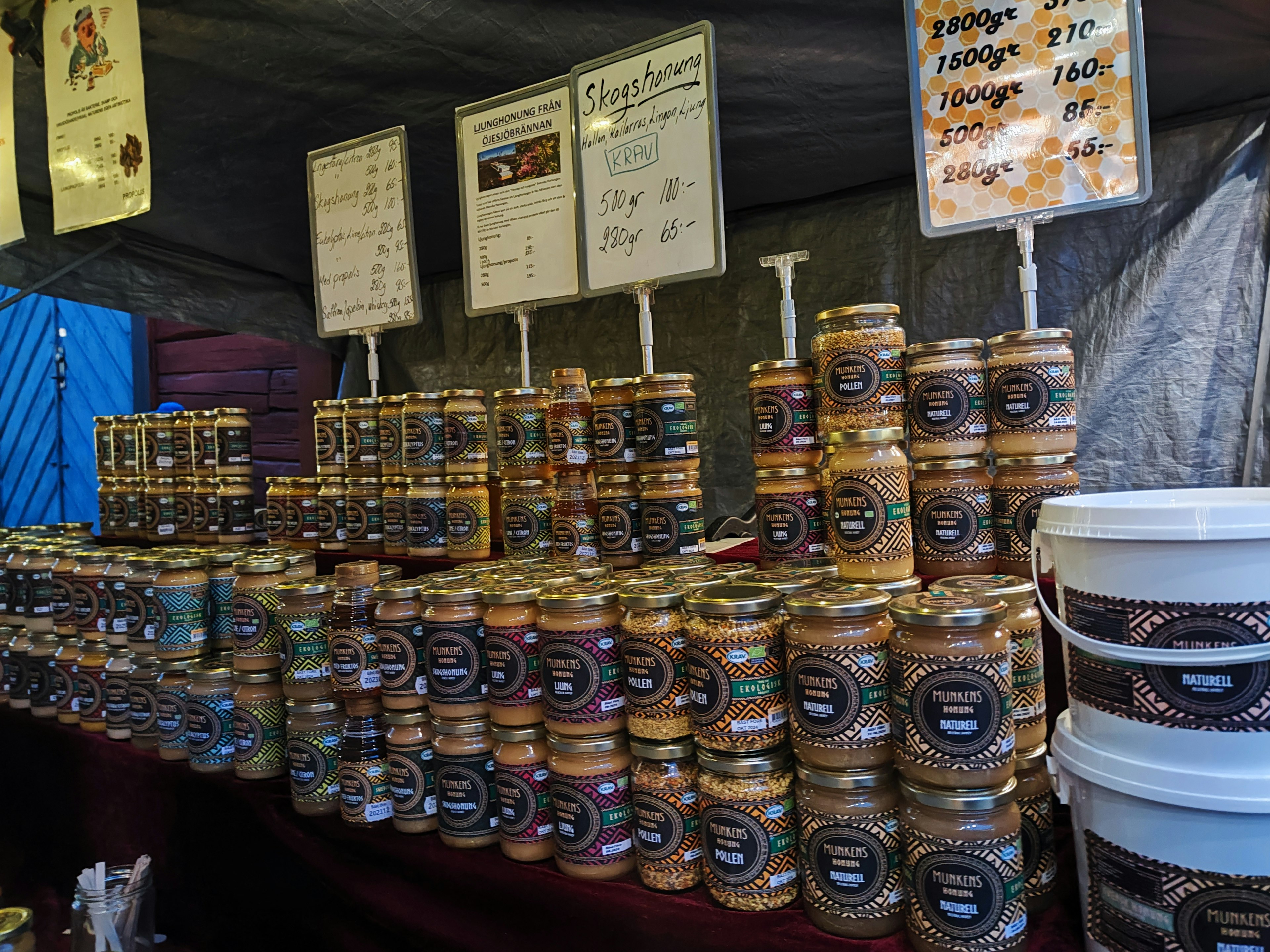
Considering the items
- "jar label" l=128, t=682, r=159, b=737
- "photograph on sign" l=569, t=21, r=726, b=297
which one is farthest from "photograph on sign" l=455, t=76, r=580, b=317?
"jar label" l=128, t=682, r=159, b=737

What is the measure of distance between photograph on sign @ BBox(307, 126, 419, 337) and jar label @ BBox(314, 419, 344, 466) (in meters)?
0.32

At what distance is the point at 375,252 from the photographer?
2336mm

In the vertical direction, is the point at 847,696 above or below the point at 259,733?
above

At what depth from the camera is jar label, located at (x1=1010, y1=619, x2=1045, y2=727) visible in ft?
3.56

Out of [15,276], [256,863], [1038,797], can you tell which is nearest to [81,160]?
[15,276]

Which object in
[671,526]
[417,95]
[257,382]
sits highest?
[417,95]

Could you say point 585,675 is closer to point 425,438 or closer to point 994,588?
point 994,588

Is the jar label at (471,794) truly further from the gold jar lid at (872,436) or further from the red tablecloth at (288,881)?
the gold jar lid at (872,436)

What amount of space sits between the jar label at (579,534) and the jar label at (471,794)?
1.65ft

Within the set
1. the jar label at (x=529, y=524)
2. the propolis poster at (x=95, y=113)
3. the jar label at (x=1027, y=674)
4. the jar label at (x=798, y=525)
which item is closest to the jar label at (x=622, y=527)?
the jar label at (x=529, y=524)

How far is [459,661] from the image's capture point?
4.50 feet

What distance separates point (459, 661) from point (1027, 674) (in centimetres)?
86

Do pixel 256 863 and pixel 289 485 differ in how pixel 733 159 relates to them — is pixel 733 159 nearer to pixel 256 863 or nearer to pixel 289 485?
pixel 289 485

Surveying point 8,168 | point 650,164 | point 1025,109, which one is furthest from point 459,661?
point 8,168
